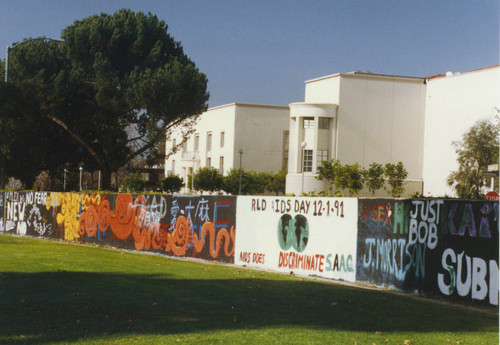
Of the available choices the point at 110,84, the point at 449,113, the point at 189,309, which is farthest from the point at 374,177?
the point at 189,309

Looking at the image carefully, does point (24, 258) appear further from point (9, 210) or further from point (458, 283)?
point (9, 210)

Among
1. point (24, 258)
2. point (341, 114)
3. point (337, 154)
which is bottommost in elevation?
point (24, 258)

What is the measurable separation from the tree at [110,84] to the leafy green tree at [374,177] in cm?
2534

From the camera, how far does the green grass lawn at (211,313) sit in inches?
303

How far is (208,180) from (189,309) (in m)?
69.5

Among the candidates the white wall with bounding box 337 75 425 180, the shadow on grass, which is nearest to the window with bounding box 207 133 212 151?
the white wall with bounding box 337 75 425 180

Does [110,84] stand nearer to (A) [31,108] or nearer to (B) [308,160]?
(A) [31,108]

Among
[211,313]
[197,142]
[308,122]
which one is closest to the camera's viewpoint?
[211,313]

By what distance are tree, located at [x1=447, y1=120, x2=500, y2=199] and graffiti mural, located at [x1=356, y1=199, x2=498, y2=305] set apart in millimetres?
41581

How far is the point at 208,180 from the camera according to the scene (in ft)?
259

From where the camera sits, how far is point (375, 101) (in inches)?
2798

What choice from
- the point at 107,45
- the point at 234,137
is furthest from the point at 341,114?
the point at 107,45

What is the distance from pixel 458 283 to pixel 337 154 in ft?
194

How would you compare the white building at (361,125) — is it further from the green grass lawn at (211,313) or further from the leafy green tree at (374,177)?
the green grass lawn at (211,313)
